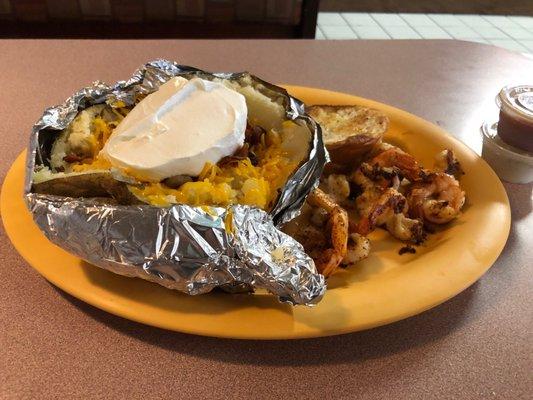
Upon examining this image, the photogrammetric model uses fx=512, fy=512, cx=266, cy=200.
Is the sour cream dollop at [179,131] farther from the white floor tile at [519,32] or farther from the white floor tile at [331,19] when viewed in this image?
the white floor tile at [519,32]

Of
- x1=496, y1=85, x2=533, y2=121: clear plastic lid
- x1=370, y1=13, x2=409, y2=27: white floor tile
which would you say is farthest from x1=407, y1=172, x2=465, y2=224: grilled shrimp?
x1=370, y1=13, x2=409, y2=27: white floor tile

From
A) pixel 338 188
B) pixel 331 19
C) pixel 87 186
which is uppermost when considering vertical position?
pixel 87 186

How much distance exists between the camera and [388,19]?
12.6ft

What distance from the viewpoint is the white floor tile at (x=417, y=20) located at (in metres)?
3.79

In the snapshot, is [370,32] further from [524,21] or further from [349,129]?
[349,129]

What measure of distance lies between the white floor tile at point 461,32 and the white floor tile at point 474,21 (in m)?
0.11

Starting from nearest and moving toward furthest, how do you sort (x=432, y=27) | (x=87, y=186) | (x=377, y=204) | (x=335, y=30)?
(x=87, y=186) → (x=377, y=204) → (x=335, y=30) → (x=432, y=27)

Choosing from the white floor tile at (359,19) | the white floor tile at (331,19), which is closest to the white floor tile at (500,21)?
the white floor tile at (359,19)

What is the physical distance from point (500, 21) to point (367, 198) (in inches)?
137

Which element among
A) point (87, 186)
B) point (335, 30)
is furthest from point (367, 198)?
point (335, 30)

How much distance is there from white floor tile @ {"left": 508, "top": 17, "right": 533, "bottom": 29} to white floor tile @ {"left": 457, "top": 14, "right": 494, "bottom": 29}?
236 millimetres

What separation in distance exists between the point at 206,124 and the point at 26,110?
71cm

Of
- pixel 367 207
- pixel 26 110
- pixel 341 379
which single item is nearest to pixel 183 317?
pixel 341 379

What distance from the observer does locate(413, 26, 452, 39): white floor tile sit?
11.7 feet
